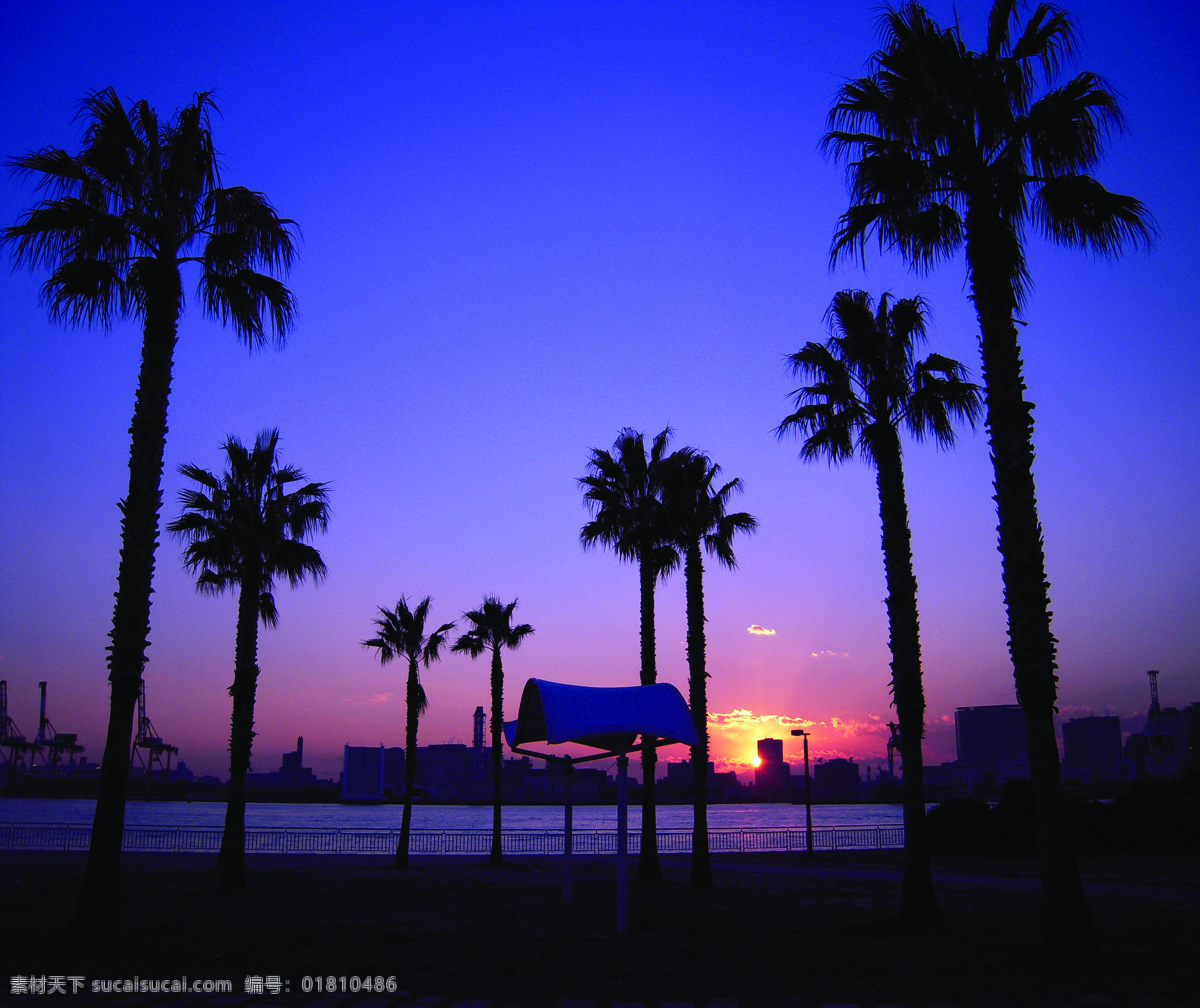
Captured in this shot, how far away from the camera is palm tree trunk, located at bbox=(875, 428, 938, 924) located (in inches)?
577

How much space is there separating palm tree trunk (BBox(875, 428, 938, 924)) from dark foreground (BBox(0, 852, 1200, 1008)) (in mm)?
654

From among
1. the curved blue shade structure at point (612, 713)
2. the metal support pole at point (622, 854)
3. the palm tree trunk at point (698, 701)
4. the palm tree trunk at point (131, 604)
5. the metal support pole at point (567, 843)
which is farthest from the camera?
the palm tree trunk at point (698, 701)

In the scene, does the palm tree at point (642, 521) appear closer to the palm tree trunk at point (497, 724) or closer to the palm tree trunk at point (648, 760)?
the palm tree trunk at point (648, 760)

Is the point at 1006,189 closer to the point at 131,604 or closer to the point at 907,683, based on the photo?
the point at 907,683

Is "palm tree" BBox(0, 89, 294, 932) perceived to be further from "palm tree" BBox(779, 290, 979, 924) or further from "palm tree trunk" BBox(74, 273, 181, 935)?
"palm tree" BBox(779, 290, 979, 924)

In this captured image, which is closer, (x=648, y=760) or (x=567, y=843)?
(x=567, y=843)

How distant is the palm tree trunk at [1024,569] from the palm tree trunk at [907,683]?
13.2ft

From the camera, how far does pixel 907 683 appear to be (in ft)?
50.7

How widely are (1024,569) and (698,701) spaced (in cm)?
1212

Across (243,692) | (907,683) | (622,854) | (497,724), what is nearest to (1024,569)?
(907,683)

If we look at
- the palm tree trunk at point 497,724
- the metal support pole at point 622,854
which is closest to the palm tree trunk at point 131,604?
the metal support pole at point 622,854

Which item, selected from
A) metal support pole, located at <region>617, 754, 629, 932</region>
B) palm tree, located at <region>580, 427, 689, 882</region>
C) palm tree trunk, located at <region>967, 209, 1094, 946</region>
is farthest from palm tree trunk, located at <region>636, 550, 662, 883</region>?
palm tree trunk, located at <region>967, 209, 1094, 946</region>

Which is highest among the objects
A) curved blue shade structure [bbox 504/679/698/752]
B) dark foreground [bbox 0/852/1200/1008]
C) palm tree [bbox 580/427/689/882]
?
palm tree [bbox 580/427/689/882]

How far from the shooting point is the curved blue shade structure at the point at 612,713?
1480 centimetres
